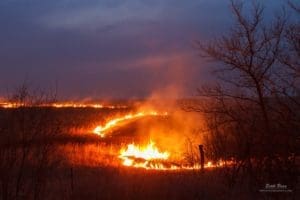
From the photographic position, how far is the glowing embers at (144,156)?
2195 cm

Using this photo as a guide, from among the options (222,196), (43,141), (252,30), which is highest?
(252,30)

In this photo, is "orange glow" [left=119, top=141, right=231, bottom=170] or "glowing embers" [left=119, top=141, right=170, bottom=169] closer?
"orange glow" [left=119, top=141, right=231, bottom=170]

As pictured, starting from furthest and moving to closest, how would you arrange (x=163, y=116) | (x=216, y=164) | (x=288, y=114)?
(x=163, y=116) < (x=216, y=164) < (x=288, y=114)

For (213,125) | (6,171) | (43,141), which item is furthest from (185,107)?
(6,171)

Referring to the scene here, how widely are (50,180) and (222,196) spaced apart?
6720mm

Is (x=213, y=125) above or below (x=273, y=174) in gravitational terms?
above

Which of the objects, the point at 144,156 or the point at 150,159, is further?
the point at 144,156

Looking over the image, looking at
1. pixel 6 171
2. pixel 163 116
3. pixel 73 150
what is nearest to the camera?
pixel 6 171

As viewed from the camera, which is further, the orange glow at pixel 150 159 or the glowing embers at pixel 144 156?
the glowing embers at pixel 144 156

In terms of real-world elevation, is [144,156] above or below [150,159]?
above

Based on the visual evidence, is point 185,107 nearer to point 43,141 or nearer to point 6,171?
point 43,141

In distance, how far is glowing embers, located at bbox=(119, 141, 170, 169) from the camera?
22.0m

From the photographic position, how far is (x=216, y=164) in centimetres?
1914

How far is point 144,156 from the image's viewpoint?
78.3 feet
